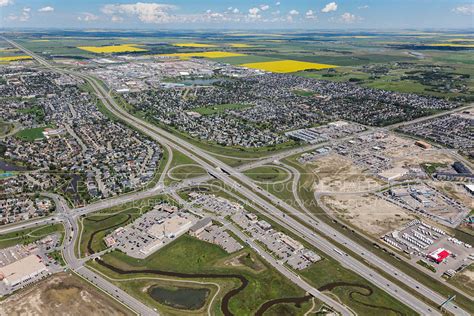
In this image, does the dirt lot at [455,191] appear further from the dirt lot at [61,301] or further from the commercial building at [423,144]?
the dirt lot at [61,301]

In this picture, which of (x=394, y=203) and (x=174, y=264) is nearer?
(x=174, y=264)

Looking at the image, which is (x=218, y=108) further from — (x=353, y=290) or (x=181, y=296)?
(x=353, y=290)

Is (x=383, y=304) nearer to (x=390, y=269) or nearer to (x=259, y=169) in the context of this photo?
(x=390, y=269)

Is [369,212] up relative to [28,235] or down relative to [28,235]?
up

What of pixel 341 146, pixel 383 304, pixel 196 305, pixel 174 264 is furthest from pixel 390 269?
pixel 341 146

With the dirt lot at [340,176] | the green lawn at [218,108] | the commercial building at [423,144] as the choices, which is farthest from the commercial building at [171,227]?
the green lawn at [218,108]

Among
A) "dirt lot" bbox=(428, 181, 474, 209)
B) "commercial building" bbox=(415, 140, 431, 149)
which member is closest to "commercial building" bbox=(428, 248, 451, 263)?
"dirt lot" bbox=(428, 181, 474, 209)

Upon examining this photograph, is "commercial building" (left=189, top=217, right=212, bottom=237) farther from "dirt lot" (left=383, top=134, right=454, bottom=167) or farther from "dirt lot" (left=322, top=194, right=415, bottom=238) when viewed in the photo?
"dirt lot" (left=383, top=134, right=454, bottom=167)

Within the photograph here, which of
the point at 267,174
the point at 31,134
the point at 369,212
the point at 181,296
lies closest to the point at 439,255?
the point at 369,212
